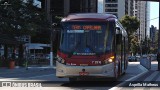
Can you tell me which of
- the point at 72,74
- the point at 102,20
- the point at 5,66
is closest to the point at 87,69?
the point at 72,74

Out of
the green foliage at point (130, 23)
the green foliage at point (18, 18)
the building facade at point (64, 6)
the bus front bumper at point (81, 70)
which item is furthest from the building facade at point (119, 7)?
the bus front bumper at point (81, 70)

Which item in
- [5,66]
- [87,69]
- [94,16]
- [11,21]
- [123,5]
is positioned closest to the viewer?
[87,69]

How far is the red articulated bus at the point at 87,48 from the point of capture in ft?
61.2

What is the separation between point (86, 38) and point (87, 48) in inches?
18.5

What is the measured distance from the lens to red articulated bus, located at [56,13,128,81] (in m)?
18.6

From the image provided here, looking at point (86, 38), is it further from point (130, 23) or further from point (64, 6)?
point (64, 6)

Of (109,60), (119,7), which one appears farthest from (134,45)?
(109,60)

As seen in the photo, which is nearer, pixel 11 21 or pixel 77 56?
pixel 77 56

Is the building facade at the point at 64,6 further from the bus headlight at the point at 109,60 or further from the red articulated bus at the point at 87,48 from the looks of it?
the bus headlight at the point at 109,60

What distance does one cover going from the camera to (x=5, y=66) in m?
49.1

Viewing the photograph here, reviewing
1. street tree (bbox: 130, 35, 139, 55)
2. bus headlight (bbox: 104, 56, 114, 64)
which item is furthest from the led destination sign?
street tree (bbox: 130, 35, 139, 55)

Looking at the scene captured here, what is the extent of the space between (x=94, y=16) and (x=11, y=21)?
111 ft

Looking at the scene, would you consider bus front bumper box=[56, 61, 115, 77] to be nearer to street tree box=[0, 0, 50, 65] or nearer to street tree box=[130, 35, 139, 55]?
street tree box=[0, 0, 50, 65]

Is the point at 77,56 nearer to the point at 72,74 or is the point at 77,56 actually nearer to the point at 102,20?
the point at 72,74
